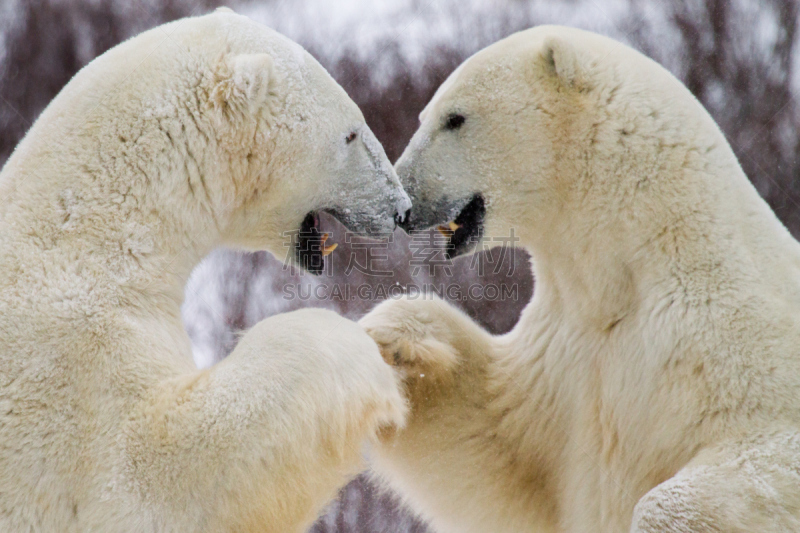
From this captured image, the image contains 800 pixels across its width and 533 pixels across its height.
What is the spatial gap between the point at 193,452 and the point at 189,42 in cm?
106

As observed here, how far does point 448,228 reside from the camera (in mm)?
2797

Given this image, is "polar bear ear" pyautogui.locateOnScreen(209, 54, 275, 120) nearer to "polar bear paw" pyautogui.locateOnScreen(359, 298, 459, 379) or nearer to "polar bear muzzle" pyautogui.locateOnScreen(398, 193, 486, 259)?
"polar bear muzzle" pyautogui.locateOnScreen(398, 193, 486, 259)

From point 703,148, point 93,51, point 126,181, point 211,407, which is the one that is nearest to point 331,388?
point 211,407

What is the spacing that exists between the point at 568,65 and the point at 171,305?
1298mm

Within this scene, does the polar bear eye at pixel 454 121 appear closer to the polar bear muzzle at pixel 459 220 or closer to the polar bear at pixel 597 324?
the polar bear at pixel 597 324

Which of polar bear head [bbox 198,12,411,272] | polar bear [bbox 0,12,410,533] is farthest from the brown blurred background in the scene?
polar bear [bbox 0,12,410,533]

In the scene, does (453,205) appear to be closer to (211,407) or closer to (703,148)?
(703,148)

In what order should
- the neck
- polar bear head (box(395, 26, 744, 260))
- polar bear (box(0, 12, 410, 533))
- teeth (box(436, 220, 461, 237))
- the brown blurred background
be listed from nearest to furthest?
polar bear (box(0, 12, 410, 533))
the neck
polar bear head (box(395, 26, 744, 260))
teeth (box(436, 220, 461, 237))
the brown blurred background

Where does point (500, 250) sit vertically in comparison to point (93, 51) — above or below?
below

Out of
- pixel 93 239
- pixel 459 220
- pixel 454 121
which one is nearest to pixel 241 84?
pixel 93 239

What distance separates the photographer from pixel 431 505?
283cm

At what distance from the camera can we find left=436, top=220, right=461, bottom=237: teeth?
9.07ft

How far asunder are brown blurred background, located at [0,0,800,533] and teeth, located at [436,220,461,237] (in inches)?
100

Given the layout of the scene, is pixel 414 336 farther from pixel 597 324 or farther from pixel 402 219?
pixel 597 324
